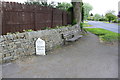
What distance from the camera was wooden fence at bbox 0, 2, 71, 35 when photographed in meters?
6.11

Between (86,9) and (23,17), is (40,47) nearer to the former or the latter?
(23,17)

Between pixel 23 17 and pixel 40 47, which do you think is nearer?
pixel 40 47

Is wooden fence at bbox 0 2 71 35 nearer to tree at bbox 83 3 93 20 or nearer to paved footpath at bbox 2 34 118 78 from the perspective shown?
→ paved footpath at bbox 2 34 118 78

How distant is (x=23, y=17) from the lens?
6973 mm

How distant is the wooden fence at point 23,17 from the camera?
241 inches

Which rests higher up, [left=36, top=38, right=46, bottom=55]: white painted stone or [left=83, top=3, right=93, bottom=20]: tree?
[left=83, top=3, right=93, bottom=20]: tree

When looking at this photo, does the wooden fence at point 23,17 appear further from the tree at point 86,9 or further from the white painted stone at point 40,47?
the tree at point 86,9

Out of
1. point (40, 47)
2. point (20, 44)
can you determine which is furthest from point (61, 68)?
point (20, 44)

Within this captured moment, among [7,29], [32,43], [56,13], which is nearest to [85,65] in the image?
[32,43]


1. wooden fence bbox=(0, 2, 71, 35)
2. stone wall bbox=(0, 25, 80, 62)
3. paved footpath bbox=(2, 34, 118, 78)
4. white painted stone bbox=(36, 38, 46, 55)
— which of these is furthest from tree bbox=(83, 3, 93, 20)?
paved footpath bbox=(2, 34, 118, 78)

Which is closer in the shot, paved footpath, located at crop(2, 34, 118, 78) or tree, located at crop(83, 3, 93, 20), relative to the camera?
paved footpath, located at crop(2, 34, 118, 78)

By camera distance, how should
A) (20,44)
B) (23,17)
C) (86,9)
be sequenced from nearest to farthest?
(20,44) → (23,17) → (86,9)

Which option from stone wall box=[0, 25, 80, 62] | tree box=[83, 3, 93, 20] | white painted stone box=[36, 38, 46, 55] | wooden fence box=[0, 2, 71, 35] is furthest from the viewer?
tree box=[83, 3, 93, 20]

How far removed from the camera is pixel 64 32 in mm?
9703
